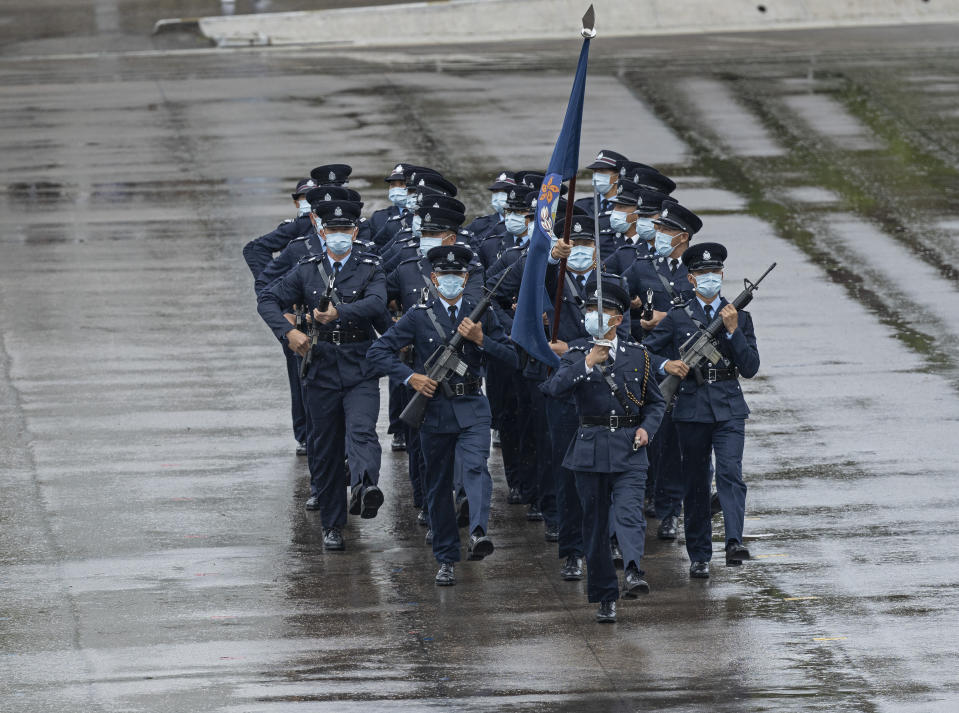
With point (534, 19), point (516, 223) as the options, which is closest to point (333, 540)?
point (516, 223)

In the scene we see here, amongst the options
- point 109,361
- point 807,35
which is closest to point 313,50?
point 807,35

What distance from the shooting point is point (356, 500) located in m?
10.6

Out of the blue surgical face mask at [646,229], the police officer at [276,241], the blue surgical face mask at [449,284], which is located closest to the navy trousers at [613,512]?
the blue surgical face mask at [449,284]

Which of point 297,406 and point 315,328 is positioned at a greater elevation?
point 315,328

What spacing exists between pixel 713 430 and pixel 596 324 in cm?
118

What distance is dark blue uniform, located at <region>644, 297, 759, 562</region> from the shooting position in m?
9.85

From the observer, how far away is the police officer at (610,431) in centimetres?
926

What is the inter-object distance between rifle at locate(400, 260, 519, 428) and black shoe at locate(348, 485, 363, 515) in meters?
0.67

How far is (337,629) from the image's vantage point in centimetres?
901

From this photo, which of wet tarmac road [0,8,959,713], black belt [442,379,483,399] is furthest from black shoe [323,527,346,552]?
black belt [442,379,483,399]

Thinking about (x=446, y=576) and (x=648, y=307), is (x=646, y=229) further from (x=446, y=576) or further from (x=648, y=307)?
(x=446, y=576)

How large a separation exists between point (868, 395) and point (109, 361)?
605 centimetres

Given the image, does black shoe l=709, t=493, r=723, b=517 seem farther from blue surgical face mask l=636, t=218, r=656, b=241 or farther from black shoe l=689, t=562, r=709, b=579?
blue surgical face mask l=636, t=218, r=656, b=241

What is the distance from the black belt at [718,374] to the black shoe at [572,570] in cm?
123
